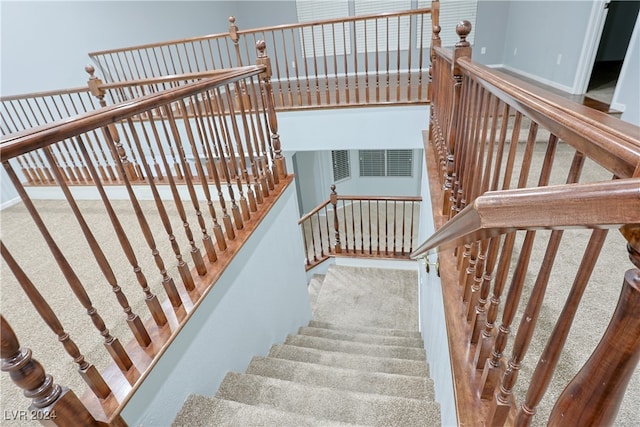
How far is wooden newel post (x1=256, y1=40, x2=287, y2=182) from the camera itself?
2.32 meters

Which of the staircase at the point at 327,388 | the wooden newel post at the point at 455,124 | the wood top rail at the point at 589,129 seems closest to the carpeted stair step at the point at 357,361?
the staircase at the point at 327,388

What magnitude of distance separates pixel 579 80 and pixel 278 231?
4.17m

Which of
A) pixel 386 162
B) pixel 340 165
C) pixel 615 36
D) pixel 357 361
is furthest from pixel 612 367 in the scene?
pixel 615 36

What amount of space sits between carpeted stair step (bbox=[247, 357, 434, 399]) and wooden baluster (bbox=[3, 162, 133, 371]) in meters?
1.06

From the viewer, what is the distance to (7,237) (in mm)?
2809

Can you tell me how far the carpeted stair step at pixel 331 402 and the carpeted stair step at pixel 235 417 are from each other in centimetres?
23

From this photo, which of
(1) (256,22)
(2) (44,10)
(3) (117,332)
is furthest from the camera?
(1) (256,22)

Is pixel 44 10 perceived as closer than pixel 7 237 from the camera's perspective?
No

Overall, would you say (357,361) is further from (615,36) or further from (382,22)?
(615,36)

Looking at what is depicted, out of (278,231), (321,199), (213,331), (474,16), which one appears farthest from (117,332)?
(474,16)

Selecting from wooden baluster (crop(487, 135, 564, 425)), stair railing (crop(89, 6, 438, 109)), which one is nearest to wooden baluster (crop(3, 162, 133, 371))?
wooden baluster (crop(487, 135, 564, 425))

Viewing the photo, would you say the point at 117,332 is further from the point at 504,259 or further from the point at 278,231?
the point at 504,259

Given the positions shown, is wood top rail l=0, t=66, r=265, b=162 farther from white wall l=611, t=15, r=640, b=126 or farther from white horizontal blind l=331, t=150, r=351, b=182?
white horizontal blind l=331, t=150, r=351, b=182

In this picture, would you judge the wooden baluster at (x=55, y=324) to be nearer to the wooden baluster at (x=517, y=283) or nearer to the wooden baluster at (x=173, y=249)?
the wooden baluster at (x=173, y=249)
